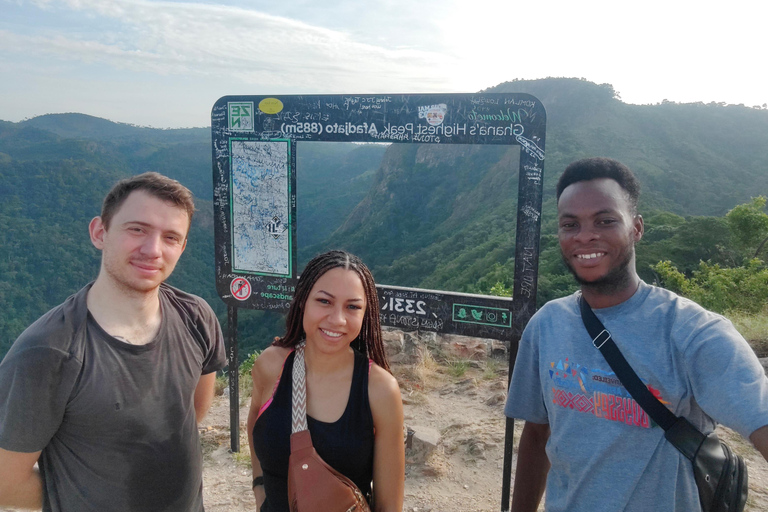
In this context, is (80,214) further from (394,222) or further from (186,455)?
(186,455)

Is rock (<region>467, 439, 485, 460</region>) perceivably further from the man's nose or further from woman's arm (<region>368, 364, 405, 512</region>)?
the man's nose

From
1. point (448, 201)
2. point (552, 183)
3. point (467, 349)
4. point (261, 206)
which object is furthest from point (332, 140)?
point (448, 201)

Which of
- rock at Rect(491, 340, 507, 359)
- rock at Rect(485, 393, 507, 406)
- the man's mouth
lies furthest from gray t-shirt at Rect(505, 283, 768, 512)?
rock at Rect(491, 340, 507, 359)

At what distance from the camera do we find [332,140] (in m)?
3.33

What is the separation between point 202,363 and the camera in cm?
Answer: 208

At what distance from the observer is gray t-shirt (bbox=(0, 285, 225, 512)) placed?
4.91 ft

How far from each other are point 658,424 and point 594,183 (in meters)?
0.71

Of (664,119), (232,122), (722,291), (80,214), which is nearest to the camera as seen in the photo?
(232,122)

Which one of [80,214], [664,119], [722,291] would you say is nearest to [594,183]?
[722,291]

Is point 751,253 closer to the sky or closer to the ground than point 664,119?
closer to the ground

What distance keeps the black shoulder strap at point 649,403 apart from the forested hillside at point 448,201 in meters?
10.3

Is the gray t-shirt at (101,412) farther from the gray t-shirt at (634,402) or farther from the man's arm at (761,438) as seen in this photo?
the man's arm at (761,438)

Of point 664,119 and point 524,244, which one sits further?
point 664,119

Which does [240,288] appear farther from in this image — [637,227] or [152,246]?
[637,227]
